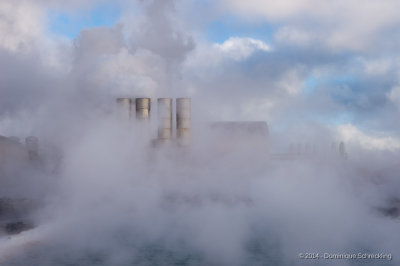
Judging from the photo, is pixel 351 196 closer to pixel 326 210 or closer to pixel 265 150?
pixel 326 210

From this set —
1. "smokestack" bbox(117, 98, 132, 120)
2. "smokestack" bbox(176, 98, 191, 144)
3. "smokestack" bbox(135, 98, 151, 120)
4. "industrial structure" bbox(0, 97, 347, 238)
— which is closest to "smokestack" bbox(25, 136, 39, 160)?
"industrial structure" bbox(0, 97, 347, 238)

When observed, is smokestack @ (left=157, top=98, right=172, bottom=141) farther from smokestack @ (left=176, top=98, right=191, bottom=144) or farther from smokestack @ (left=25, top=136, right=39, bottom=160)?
smokestack @ (left=25, top=136, right=39, bottom=160)

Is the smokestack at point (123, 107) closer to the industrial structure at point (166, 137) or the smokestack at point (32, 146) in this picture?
the industrial structure at point (166, 137)

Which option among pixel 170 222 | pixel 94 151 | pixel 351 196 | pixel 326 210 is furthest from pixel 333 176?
pixel 94 151

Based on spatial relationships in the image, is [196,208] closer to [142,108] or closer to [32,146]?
[142,108]

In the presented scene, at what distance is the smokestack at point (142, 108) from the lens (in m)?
23.9

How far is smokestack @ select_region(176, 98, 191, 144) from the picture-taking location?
24609mm

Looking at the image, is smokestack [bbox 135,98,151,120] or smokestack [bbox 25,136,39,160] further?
smokestack [bbox 25,136,39,160]

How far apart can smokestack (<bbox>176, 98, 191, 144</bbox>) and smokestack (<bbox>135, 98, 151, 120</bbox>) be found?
185cm

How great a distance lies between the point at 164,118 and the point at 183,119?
1073mm

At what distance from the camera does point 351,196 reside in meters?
16.5

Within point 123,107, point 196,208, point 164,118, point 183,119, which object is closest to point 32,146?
point 123,107

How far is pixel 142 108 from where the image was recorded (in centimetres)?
2389

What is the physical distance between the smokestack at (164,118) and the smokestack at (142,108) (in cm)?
91
